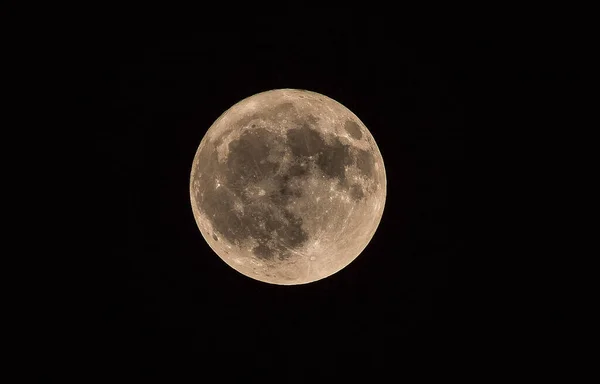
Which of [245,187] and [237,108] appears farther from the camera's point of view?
[237,108]

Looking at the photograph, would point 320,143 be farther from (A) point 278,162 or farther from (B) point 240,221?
(B) point 240,221

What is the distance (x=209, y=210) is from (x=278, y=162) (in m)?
1.01

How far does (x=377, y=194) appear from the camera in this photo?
520 cm

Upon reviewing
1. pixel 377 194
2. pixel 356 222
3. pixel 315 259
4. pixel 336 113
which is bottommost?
pixel 315 259

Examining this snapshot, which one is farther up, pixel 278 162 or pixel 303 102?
pixel 303 102

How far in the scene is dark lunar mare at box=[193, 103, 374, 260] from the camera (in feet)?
14.8

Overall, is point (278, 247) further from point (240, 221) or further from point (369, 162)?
point (369, 162)

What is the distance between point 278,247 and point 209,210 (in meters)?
0.87

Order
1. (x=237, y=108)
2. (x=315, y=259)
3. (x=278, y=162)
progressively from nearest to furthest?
(x=278, y=162) → (x=315, y=259) → (x=237, y=108)

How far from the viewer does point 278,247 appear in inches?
187

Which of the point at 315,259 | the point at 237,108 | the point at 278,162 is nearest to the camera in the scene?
the point at 278,162

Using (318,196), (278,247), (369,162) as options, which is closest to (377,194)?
(369,162)

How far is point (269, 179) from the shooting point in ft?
14.7

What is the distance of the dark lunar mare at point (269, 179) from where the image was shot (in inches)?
178
